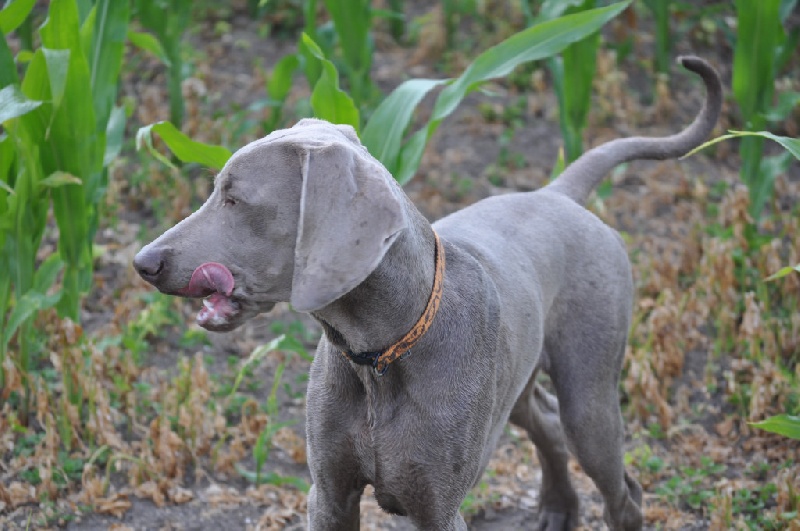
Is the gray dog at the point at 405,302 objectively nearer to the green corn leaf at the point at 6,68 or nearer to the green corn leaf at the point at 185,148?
the green corn leaf at the point at 185,148

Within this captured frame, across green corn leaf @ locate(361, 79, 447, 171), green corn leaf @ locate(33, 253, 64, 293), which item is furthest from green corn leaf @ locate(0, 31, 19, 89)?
green corn leaf @ locate(361, 79, 447, 171)

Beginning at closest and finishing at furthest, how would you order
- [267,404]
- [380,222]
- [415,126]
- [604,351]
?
[380,222]
[604,351]
[267,404]
[415,126]

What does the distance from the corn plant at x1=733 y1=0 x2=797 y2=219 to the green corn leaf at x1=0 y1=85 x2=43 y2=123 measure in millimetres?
3423

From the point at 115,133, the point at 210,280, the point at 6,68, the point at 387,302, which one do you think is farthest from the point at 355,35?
the point at 210,280

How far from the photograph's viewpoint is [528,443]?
4965mm

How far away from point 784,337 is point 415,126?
9.96ft

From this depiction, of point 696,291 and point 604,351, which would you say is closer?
point 604,351

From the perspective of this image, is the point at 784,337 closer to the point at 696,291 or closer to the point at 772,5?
the point at 696,291

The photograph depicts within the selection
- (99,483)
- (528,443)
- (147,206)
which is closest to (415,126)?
(147,206)

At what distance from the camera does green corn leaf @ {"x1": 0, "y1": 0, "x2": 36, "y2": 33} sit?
4041mm

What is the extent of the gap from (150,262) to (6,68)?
2.04 m

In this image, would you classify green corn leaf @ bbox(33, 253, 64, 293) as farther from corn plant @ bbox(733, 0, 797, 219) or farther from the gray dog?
corn plant @ bbox(733, 0, 797, 219)

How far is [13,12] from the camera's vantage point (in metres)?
4.09

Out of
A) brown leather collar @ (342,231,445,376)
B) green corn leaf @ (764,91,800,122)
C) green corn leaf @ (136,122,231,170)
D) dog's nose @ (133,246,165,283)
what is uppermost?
dog's nose @ (133,246,165,283)
